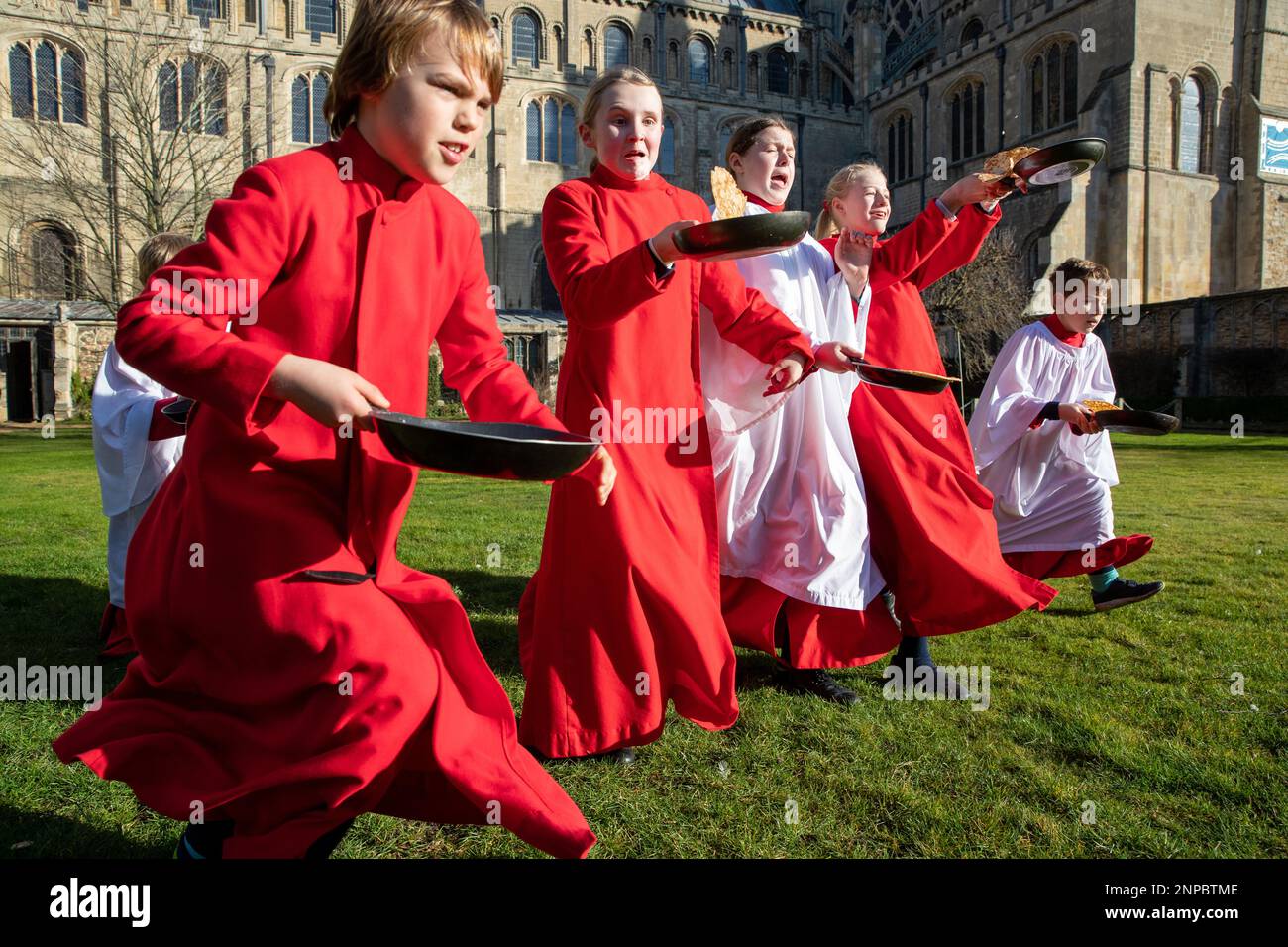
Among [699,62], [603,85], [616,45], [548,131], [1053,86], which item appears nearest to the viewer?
[603,85]

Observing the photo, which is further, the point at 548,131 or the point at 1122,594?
the point at 548,131

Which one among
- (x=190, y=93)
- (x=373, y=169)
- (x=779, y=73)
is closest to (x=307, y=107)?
(x=190, y=93)

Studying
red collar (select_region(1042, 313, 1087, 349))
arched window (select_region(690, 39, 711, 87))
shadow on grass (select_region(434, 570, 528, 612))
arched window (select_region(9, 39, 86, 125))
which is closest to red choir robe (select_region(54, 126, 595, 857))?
shadow on grass (select_region(434, 570, 528, 612))

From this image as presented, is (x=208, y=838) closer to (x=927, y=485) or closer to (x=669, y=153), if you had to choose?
(x=927, y=485)

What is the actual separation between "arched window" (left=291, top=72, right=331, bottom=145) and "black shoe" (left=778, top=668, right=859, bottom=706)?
122ft

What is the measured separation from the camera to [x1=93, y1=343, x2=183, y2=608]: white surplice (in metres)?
4.62

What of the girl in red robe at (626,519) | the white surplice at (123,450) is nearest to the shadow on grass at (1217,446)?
the girl in red robe at (626,519)

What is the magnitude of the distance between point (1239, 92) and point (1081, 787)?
134ft

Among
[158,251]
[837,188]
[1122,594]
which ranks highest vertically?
[837,188]

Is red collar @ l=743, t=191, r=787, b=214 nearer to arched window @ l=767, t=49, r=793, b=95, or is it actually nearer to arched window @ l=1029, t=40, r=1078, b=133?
arched window @ l=1029, t=40, r=1078, b=133

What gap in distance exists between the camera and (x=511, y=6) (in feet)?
134

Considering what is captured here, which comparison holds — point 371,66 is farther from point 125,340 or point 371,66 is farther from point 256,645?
point 256,645

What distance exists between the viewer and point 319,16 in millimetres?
38500

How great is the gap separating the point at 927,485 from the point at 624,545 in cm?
173
